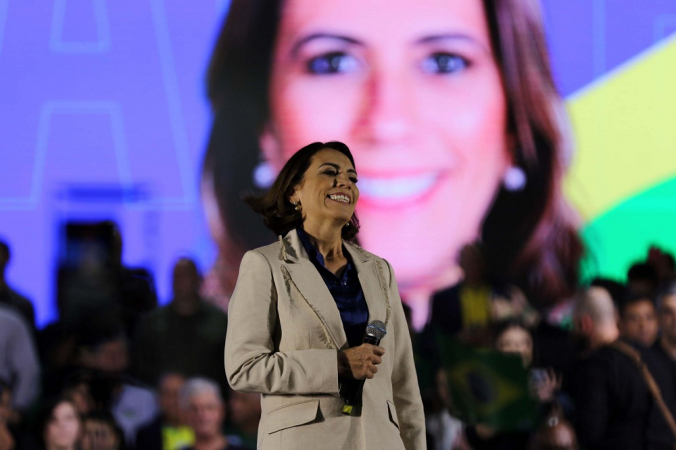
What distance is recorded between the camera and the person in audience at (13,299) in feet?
15.1

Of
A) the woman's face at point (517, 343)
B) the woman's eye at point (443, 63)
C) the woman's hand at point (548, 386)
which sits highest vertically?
the woman's eye at point (443, 63)

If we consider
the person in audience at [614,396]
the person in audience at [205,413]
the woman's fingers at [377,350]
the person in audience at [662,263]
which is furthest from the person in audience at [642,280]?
the woman's fingers at [377,350]

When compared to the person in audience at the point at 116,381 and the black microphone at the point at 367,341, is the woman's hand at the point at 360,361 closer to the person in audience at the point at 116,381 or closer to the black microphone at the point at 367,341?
the black microphone at the point at 367,341

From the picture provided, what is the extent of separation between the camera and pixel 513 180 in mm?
5051

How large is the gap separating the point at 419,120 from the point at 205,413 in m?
1.89

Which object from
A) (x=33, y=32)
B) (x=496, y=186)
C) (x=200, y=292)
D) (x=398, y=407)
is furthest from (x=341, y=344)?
(x=33, y=32)

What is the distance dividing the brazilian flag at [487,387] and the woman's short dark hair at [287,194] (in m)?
3.04

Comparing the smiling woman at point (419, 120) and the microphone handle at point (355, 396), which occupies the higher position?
the smiling woman at point (419, 120)

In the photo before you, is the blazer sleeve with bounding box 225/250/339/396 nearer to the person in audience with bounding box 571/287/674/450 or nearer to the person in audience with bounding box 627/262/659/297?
the person in audience with bounding box 571/287/674/450

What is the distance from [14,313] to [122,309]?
518mm

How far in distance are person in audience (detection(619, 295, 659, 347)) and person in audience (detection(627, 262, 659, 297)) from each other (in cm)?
5

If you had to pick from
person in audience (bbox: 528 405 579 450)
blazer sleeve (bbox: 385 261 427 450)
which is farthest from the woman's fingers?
person in audience (bbox: 528 405 579 450)

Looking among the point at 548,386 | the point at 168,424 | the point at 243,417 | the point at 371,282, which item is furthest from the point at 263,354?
the point at 548,386

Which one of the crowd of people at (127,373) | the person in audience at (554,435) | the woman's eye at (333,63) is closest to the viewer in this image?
the crowd of people at (127,373)
